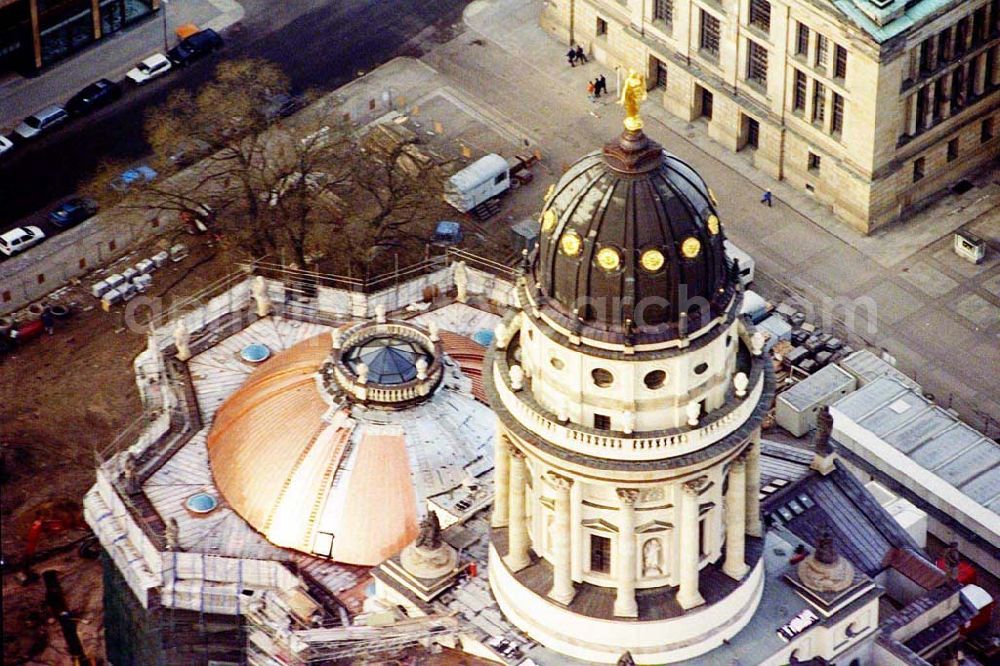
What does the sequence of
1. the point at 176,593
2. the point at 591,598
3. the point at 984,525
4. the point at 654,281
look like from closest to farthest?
the point at 654,281, the point at 591,598, the point at 176,593, the point at 984,525

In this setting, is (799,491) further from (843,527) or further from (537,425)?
(537,425)

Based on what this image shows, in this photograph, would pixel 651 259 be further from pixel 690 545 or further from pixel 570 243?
pixel 690 545

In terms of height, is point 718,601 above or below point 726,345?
below

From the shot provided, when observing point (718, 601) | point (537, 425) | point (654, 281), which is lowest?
point (718, 601)

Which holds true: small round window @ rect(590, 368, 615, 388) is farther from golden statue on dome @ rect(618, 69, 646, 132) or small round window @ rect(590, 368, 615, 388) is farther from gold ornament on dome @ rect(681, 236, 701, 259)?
golden statue on dome @ rect(618, 69, 646, 132)

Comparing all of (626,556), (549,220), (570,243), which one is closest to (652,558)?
(626,556)

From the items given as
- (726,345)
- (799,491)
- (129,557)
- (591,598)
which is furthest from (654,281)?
(129,557)
